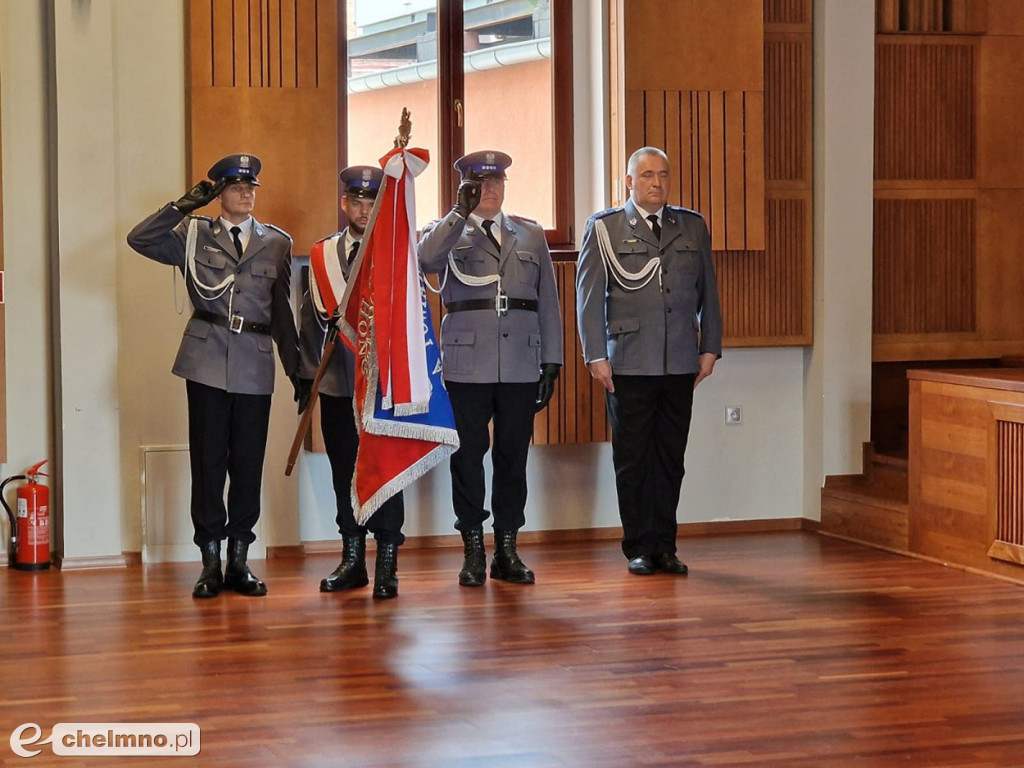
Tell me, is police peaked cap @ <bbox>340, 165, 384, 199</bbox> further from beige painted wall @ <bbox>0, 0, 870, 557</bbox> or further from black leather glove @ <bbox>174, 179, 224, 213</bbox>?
beige painted wall @ <bbox>0, 0, 870, 557</bbox>

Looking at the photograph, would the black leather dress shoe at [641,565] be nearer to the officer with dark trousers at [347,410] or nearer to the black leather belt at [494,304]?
the officer with dark trousers at [347,410]

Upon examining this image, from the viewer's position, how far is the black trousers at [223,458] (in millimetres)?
4961

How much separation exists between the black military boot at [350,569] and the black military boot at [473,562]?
0.36 meters

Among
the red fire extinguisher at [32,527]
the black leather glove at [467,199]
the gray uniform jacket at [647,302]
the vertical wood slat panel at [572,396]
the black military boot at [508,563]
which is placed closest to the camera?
the black leather glove at [467,199]

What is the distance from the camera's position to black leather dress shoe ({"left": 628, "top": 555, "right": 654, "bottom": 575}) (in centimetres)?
530

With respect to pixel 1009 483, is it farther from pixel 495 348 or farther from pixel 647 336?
pixel 495 348

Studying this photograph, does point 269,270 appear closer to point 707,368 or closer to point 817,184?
point 707,368

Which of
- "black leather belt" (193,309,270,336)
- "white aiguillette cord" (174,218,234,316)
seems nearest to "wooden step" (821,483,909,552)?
"black leather belt" (193,309,270,336)

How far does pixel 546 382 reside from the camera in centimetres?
514

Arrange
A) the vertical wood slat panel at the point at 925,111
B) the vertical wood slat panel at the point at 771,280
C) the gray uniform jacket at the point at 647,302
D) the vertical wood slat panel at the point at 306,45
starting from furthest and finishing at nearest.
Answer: the vertical wood slat panel at the point at 925,111
the vertical wood slat panel at the point at 771,280
the vertical wood slat panel at the point at 306,45
the gray uniform jacket at the point at 647,302

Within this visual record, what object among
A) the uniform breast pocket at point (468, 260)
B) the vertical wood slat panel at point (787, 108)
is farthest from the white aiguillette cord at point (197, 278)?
the vertical wood slat panel at point (787, 108)

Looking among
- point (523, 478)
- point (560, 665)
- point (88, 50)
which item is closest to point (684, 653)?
point (560, 665)

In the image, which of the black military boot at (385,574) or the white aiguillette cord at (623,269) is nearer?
the black military boot at (385,574)

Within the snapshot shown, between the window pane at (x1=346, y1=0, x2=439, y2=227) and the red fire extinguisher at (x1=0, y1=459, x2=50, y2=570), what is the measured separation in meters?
1.88
